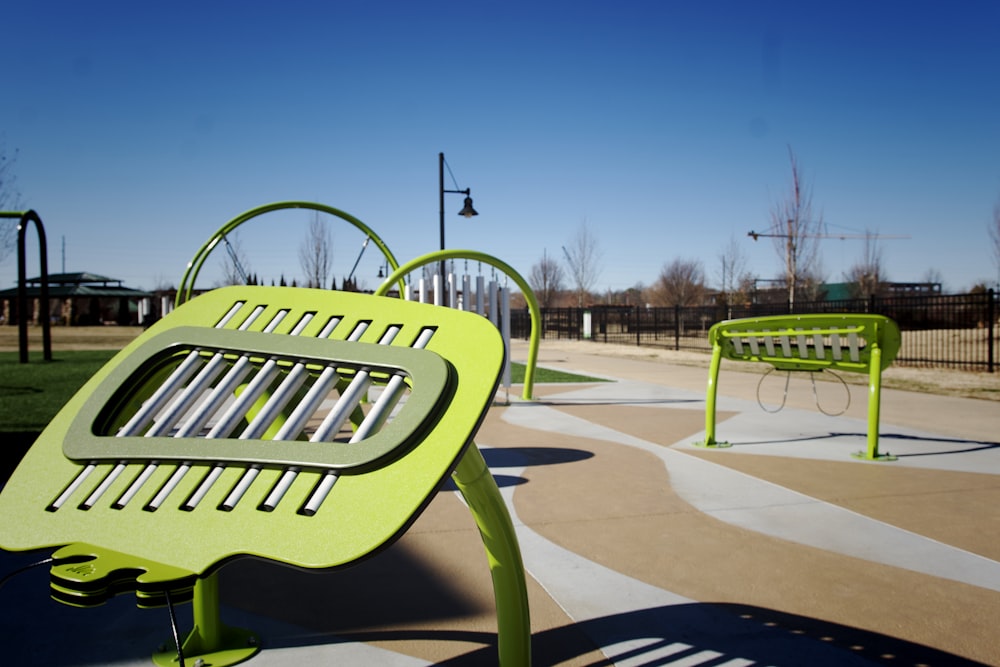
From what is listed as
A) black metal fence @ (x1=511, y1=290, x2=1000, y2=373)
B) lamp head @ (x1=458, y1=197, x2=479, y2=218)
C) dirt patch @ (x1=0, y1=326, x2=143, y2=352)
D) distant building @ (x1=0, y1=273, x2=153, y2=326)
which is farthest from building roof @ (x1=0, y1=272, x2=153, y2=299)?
A: lamp head @ (x1=458, y1=197, x2=479, y2=218)

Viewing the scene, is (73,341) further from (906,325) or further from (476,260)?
(906,325)

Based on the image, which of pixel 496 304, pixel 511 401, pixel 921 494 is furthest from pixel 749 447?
pixel 496 304

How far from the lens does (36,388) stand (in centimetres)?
1120

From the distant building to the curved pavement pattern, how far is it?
4803 centimetres

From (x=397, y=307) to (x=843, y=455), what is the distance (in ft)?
17.6

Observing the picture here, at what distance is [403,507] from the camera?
1222 mm

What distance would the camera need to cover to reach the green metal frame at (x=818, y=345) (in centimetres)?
556

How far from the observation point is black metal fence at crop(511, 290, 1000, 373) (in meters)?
15.9

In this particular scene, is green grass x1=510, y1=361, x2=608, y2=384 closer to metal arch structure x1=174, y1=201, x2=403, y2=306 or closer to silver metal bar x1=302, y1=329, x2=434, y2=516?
metal arch structure x1=174, y1=201, x2=403, y2=306

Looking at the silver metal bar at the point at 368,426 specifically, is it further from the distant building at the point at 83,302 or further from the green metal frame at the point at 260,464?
the distant building at the point at 83,302

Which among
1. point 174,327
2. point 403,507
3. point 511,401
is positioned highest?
point 174,327

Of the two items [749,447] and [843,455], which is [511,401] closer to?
[749,447]

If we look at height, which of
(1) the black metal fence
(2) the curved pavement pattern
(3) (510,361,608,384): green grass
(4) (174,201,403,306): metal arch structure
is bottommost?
(3) (510,361,608,384): green grass

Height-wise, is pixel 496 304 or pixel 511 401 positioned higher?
pixel 496 304
